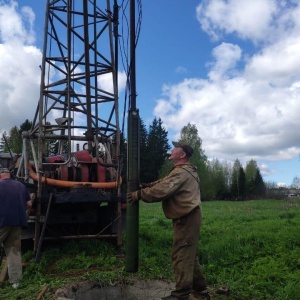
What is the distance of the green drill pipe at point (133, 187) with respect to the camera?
645 cm

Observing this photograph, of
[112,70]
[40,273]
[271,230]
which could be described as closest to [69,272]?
[40,273]

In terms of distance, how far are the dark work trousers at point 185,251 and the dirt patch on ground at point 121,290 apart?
1043 mm

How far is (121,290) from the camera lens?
21.5ft

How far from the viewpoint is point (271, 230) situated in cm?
1200

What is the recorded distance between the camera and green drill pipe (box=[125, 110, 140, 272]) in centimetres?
645

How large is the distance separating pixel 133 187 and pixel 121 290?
158cm

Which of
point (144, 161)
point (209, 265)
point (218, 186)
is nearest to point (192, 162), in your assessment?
point (144, 161)

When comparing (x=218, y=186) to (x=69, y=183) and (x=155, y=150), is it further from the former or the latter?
(x=69, y=183)

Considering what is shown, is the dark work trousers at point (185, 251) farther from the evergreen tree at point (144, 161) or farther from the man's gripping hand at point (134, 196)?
the evergreen tree at point (144, 161)

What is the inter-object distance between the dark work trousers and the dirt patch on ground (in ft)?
3.42

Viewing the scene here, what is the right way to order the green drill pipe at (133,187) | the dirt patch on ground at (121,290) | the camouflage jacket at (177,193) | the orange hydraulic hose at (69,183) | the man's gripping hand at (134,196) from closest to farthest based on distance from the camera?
1. the camouflage jacket at (177,193)
2. the man's gripping hand at (134,196)
3. the dirt patch on ground at (121,290)
4. the green drill pipe at (133,187)
5. the orange hydraulic hose at (69,183)

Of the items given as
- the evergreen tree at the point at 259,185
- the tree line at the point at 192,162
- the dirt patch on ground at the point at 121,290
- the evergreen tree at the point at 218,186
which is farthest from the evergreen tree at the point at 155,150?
the dirt patch on ground at the point at 121,290

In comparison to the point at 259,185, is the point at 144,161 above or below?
above

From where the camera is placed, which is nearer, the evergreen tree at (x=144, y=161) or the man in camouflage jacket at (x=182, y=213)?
the man in camouflage jacket at (x=182, y=213)
